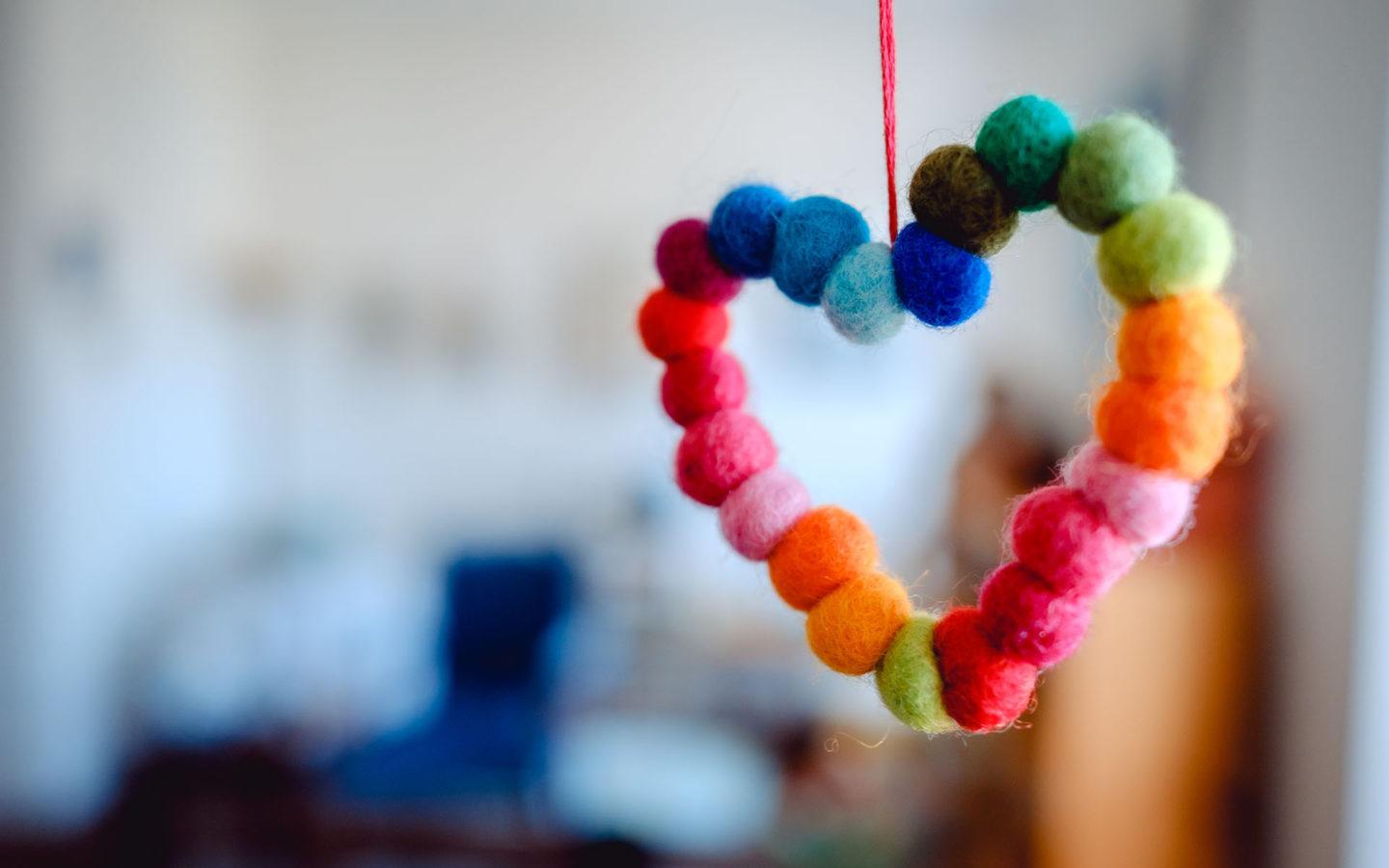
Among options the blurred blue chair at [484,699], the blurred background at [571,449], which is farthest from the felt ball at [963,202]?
the blurred blue chair at [484,699]

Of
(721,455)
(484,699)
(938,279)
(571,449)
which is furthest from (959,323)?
(571,449)

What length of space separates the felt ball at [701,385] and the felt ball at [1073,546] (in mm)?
160

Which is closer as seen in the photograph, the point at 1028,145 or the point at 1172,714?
the point at 1028,145

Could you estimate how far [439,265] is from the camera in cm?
277

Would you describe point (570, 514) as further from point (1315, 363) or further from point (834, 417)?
point (1315, 363)

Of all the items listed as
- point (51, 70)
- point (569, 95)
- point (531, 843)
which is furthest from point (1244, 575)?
point (51, 70)

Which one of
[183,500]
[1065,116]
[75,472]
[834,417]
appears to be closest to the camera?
[1065,116]

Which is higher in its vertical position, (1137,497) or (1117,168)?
(1117,168)

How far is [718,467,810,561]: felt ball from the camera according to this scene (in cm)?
44

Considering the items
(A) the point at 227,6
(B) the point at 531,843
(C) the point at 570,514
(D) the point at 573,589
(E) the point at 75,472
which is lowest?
(B) the point at 531,843

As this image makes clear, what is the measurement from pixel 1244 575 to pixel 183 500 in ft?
7.99

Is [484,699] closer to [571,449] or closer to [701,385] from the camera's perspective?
[571,449]

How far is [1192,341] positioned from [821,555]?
0.18 m

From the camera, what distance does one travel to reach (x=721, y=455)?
0.45 meters
